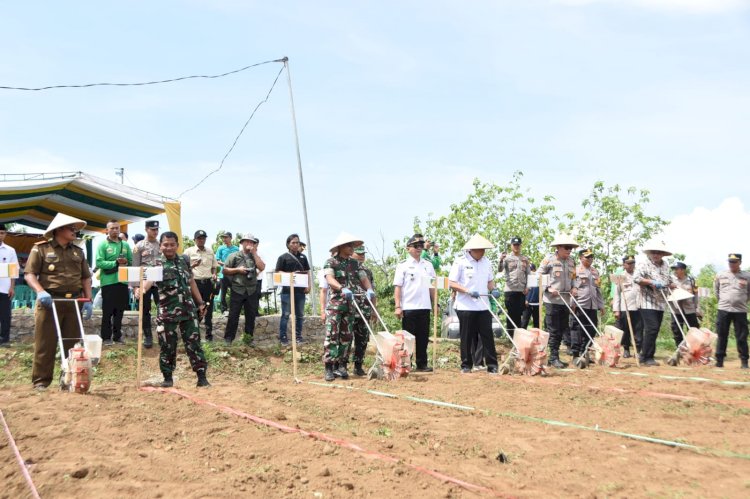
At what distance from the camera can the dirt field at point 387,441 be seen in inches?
155

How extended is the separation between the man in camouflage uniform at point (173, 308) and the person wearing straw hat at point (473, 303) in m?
3.29

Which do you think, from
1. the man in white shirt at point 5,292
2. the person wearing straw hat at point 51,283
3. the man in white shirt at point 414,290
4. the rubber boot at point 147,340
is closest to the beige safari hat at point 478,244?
the man in white shirt at point 414,290

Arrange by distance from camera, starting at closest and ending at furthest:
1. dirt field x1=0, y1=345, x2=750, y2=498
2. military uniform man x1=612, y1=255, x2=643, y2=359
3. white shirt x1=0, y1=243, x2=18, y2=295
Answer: dirt field x1=0, y1=345, x2=750, y2=498 < white shirt x1=0, y1=243, x2=18, y2=295 < military uniform man x1=612, y1=255, x2=643, y2=359

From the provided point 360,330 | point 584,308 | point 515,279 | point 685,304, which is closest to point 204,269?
point 360,330

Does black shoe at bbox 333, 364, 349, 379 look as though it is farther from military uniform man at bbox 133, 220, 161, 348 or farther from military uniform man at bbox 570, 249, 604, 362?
military uniform man at bbox 570, 249, 604, 362

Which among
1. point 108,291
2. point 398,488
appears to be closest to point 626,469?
point 398,488

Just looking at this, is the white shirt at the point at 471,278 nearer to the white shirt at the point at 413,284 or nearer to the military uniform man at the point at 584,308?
the white shirt at the point at 413,284

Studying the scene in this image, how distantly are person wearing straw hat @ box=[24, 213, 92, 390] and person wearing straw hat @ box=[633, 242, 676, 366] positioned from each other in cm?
745

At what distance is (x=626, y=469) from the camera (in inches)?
168

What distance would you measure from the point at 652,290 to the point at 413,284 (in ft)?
11.6

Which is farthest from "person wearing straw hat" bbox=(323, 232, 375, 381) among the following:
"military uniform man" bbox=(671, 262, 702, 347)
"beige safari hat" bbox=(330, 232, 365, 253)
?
"military uniform man" bbox=(671, 262, 702, 347)

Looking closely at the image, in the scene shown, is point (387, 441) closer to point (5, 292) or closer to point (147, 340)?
point (147, 340)

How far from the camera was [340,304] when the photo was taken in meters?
8.22

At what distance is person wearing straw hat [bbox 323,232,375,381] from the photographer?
8.21m
